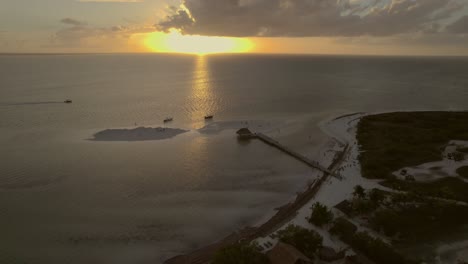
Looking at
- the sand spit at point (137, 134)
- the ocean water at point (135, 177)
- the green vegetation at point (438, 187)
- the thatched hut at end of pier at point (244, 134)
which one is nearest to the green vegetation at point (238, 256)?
the ocean water at point (135, 177)

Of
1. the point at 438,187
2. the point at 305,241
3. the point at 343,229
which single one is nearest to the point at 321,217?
the point at 343,229

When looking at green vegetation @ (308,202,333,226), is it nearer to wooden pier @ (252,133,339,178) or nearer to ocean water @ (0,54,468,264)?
ocean water @ (0,54,468,264)

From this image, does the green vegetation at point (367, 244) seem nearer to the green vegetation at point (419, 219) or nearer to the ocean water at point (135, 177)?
the green vegetation at point (419, 219)

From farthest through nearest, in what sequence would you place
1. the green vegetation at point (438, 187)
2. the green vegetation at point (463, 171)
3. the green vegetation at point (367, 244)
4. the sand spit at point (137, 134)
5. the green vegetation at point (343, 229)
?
→ the sand spit at point (137, 134), the green vegetation at point (463, 171), the green vegetation at point (438, 187), the green vegetation at point (343, 229), the green vegetation at point (367, 244)

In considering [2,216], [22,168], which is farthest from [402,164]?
[22,168]

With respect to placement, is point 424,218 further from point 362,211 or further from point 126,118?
point 126,118

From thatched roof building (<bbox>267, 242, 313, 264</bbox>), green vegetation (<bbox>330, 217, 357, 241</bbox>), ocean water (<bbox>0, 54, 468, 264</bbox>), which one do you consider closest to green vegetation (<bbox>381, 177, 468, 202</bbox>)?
ocean water (<bbox>0, 54, 468, 264</bbox>)

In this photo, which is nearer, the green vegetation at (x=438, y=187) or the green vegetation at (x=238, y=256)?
the green vegetation at (x=238, y=256)
